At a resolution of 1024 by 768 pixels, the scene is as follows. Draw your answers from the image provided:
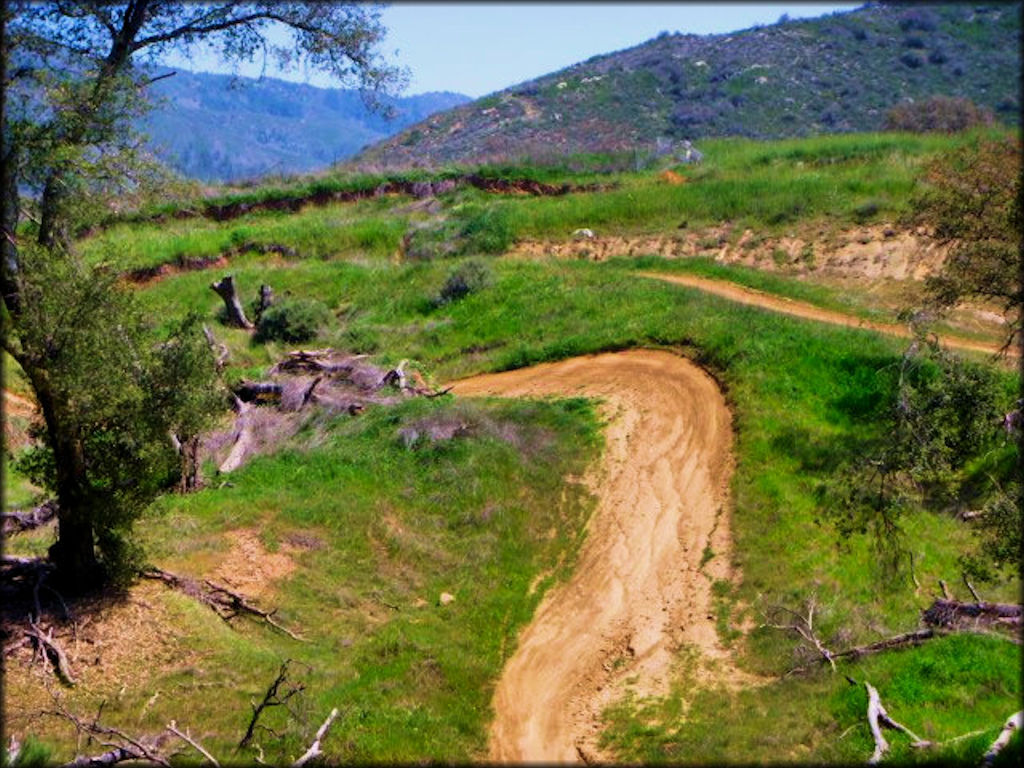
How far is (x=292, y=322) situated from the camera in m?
25.0

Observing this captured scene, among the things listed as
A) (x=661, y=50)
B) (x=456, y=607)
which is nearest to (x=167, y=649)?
(x=456, y=607)

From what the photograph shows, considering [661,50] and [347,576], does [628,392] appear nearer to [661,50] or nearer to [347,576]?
[347,576]

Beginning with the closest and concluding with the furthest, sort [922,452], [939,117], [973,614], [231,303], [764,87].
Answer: [973,614] < [922,452] < [231,303] < [939,117] < [764,87]

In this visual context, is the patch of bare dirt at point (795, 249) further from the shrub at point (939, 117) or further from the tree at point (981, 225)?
the shrub at point (939, 117)

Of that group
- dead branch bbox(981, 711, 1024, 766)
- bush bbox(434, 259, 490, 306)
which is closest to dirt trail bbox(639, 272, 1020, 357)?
bush bbox(434, 259, 490, 306)

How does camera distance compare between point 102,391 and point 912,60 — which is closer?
point 102,391

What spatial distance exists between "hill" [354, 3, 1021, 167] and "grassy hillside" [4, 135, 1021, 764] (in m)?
37.9

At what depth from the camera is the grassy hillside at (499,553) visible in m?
9.54

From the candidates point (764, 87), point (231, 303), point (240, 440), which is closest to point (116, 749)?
point (240, 440)

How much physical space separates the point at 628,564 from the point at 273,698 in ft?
19.3

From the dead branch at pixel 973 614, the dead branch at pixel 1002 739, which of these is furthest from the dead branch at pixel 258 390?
the dead branch at pixel 1002 739

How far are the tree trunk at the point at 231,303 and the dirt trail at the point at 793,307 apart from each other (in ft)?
36.2

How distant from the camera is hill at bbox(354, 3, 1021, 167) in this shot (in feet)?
205

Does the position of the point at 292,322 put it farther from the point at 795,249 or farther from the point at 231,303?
the point at 795,249
